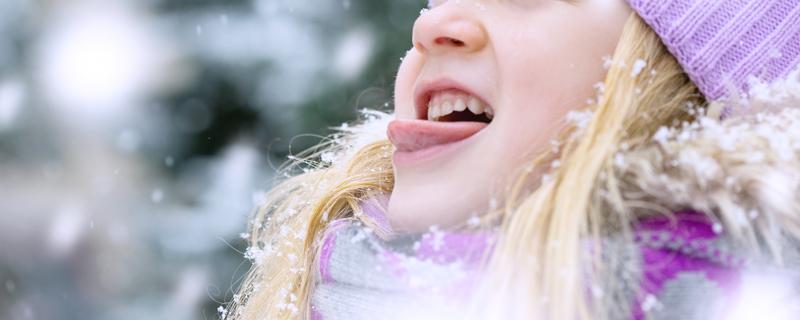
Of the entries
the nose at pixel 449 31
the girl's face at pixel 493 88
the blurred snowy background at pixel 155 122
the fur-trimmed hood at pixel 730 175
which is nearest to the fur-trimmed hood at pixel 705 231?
the fur-trimmed hood at pixel 730 175

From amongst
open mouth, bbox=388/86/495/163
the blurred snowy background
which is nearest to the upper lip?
open mouth, bbox=388/86/495/163

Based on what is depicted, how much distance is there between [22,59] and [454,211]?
2.31 meters

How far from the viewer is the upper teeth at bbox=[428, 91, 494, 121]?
101 centimetres

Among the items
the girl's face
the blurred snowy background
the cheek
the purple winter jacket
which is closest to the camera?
the purple winter jacket

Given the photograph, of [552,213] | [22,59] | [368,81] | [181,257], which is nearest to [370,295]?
[552,213]

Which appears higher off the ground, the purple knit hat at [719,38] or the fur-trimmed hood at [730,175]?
the purple knit hat at [719,38]

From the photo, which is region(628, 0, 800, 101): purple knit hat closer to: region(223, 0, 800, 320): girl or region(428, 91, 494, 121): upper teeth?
region(223, 0, 800, 320): girl

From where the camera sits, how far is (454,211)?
3.16 ft

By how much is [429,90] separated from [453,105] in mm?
39

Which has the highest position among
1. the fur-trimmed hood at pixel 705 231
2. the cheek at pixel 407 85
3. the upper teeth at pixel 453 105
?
the cheek at pixel 407 85

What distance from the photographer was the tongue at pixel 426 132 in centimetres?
100

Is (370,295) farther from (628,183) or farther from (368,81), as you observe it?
(368,81)

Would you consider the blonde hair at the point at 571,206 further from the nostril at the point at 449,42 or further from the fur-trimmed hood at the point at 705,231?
the nostril at the point at 449,42

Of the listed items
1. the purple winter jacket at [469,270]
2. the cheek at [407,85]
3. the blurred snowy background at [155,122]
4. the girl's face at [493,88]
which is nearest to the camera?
the purple winter jacket at [469,270]
